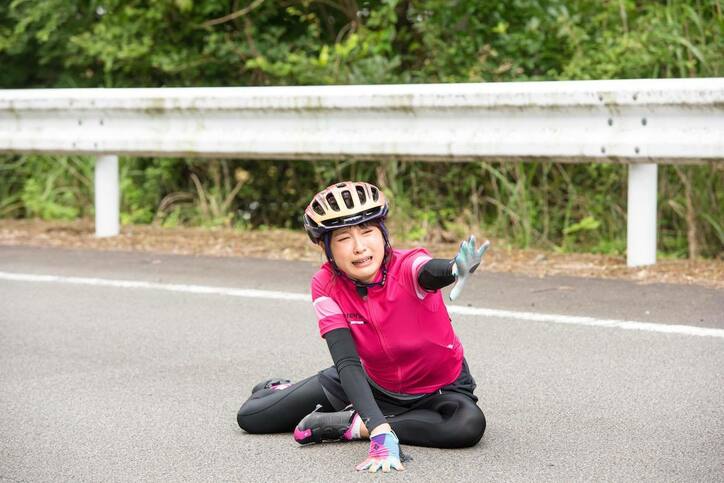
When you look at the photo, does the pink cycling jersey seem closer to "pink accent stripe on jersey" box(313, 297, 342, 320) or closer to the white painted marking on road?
"pink accent stripe on jersey" box(313, 297, 342, 320)

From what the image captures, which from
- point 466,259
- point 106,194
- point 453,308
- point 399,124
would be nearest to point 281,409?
point 466,259

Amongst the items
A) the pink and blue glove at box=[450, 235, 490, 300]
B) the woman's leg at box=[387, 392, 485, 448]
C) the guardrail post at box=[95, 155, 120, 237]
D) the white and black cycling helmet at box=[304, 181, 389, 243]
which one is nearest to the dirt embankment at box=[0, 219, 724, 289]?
the guardrail post at box=[95, 155, 120, 237]

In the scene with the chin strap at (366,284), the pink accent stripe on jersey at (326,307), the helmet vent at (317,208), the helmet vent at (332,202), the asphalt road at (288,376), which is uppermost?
the helmet vent at (332,202)

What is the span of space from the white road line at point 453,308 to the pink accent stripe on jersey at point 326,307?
2074mm

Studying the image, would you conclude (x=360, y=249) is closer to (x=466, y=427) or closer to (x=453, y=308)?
(x=466, y=427)

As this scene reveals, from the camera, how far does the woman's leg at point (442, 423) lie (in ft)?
13.8

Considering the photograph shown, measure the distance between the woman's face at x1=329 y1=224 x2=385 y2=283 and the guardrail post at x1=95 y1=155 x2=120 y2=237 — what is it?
16.8ft

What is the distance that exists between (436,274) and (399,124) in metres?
3.81

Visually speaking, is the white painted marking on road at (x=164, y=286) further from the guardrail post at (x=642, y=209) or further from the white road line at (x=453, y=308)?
the guardrail post at (x=642, y=209)

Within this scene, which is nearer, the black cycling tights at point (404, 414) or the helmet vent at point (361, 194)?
the helmet vent at point (361, 194)

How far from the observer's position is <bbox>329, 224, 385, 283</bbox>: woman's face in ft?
13.5

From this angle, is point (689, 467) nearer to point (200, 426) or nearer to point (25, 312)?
point (200, 426)

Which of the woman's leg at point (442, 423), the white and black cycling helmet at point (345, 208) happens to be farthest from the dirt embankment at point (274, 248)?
the white and black cycling helmet at point (345, 208)

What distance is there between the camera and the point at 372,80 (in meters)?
10.3
